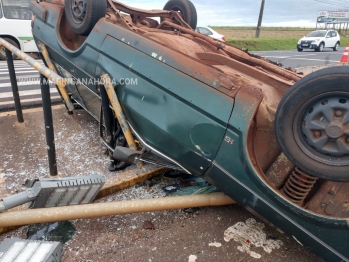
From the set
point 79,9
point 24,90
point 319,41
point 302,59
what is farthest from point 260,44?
point 79,9

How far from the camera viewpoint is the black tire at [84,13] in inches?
110

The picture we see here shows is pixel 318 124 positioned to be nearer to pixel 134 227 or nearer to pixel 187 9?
pixel 134 227

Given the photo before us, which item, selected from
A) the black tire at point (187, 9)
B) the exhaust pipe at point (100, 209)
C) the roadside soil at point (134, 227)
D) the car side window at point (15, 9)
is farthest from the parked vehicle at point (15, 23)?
the exhaust pipe at point (100, 209)

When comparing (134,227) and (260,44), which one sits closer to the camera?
(134,227)

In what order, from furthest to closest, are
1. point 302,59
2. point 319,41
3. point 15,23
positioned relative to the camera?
point 319,41 → point 302,59 → point 15,23

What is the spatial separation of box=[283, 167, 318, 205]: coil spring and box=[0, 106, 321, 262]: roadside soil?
498mm

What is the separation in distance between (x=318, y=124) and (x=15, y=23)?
11213 mm

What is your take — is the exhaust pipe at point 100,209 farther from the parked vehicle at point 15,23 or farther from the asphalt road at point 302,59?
the asphalt road at point 302,59

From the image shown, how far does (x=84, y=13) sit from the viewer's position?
2.88 metres

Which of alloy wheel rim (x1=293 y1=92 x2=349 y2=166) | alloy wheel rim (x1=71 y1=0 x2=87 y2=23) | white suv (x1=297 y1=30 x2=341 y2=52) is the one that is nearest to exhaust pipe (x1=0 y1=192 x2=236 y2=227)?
alloy wheel rim (x1=293 y1=92 x2=349 y2=166)

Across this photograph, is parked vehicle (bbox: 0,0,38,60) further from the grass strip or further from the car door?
the grass strip

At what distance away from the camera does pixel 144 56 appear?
95.2 inches

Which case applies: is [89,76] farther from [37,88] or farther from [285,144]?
[37,88]

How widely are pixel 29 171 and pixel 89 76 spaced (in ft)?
3.44
